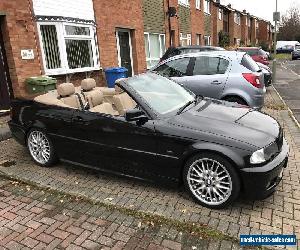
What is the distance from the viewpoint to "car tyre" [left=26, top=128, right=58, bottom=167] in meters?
5.25

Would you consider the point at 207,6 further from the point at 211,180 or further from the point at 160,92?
the point at 211,180

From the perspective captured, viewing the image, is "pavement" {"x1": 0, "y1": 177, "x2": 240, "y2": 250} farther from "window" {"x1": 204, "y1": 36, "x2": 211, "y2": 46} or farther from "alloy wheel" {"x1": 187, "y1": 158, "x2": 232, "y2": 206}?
"window" {"x1": 204, "y1": 36, "x2": 211, "y2": 46}

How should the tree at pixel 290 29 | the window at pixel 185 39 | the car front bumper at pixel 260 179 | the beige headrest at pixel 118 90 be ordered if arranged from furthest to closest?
the tree at pixel 290 29 < the window at pixel 185 39 < the beige headrest at pixel 118 90 < the car front bumper at pixel 260 179

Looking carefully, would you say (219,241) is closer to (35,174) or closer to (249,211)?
(249,211)

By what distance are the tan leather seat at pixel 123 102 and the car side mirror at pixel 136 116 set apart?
1.12ft

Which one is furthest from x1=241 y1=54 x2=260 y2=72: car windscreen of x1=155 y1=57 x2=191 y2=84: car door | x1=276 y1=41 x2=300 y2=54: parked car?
x1=276 y1=41 x2=300 y2=54: parked car

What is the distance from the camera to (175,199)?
13.8 feet

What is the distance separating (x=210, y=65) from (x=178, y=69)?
0.90 meters

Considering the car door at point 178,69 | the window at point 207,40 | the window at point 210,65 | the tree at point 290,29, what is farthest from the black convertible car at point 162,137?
the tree at point 290,29

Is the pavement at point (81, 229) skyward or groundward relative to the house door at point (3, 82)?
groundward

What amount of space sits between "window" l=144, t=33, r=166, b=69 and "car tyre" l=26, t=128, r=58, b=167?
11145 mm

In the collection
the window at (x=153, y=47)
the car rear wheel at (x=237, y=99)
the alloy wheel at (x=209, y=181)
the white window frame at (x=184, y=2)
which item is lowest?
the alloy wheel at (x=209, y=181)

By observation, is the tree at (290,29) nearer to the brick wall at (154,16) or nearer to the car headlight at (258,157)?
the brick wall at (154,16)

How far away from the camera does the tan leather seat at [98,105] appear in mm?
4708
